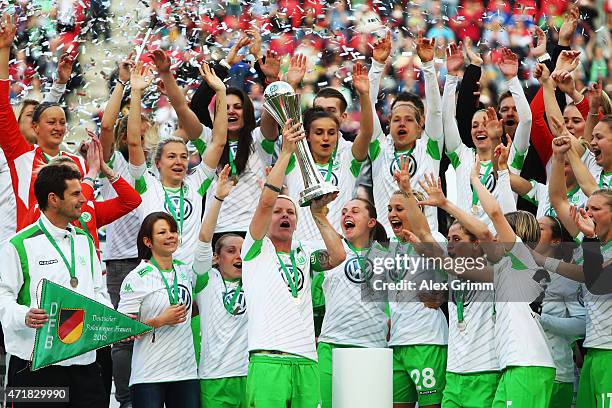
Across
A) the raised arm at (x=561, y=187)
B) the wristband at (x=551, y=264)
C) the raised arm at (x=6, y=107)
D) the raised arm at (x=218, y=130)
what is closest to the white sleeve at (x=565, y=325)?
the wristband at (x=551, y=264)

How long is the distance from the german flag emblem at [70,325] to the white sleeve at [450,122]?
3.44m

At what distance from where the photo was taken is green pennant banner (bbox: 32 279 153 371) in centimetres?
649

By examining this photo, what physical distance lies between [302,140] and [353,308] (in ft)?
4.12

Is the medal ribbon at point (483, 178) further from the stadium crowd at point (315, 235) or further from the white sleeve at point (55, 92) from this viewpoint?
the white sleeve at point (55, 92)

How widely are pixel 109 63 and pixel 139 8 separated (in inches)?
22.1

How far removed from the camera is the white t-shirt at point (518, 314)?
7.05 m

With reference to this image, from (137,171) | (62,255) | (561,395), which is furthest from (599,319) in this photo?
(137,171)

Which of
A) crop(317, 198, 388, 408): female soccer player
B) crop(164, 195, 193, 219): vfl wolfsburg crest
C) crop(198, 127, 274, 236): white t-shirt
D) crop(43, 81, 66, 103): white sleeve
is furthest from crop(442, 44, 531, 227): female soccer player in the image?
crop(43, 81, 66, 103): white sleeve

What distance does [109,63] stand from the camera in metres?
10.2

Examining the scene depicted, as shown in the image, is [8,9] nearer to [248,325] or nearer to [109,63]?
[109,63]

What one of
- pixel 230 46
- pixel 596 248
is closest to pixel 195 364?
pixel 596 248

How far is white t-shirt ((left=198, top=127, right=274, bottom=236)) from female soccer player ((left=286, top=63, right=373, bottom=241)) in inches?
10.3

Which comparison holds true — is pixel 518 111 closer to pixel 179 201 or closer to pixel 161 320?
pixel 179 201

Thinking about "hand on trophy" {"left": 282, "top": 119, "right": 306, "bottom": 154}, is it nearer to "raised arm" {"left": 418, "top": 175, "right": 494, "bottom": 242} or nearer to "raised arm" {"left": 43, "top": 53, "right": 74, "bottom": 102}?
"raised arm" {"left": 418, "top": 175, "right": 494, "bottom": 242}
